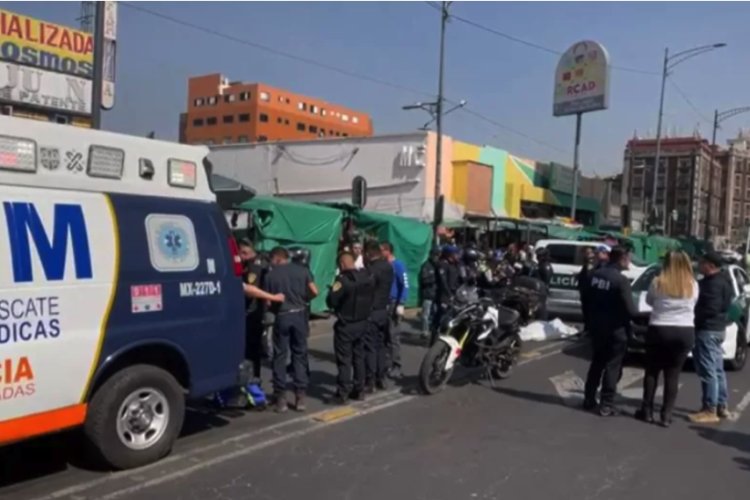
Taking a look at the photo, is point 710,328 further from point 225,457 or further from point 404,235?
point 404,235

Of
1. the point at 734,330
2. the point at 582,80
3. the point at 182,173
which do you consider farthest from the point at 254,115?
the point at 182,173

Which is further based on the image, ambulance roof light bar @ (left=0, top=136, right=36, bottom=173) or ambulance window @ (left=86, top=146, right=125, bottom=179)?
ambulance window @ (left=86, top=146, right=125, bottom=179)

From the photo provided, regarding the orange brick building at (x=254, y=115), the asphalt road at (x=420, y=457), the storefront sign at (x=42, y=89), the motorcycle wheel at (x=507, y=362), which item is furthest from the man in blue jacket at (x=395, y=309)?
the orange brick building at (x=254, y=115)

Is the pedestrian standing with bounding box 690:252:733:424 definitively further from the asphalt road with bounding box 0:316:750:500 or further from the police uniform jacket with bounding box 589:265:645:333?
the police uniform jacket with bounding box 589:265:645:333

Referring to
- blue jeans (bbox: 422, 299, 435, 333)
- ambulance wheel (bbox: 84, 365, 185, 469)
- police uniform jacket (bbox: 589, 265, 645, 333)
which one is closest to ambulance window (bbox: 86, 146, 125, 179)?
ambulance wheel (bbox: 84, 365, 185, 469)

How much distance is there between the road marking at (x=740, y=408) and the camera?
7954mm

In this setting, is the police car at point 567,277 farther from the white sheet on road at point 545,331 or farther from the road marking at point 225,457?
the road marking at point 225,457

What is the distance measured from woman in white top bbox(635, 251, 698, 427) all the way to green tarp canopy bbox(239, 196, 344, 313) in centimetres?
753

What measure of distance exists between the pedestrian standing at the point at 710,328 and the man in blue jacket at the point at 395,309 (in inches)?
135

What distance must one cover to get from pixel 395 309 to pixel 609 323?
2.72 m

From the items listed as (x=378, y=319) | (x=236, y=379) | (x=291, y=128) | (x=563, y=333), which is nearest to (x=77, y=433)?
(x=236, y=379)

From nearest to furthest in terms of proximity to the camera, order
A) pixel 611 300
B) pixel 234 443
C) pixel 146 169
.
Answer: pixel 146 169
pixel 234 443
pixel 611 300

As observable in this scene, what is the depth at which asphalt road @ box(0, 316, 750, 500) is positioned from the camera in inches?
210

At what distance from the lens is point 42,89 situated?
2250 centimetres
